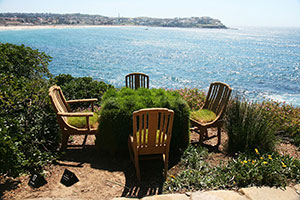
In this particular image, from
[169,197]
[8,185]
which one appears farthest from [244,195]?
[8,185]

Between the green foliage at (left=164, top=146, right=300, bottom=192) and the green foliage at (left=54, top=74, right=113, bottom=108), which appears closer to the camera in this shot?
the green foliage at (left=164, top=146, right=300, bottom=192)

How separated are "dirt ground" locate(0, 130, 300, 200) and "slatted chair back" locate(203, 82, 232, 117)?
2.60 feet

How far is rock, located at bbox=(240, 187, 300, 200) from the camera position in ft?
10.2

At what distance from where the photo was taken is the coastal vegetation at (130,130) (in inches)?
134

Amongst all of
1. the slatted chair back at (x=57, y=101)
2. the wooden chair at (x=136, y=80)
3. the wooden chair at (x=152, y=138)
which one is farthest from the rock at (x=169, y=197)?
the wooden chair at (x=136, y=80)

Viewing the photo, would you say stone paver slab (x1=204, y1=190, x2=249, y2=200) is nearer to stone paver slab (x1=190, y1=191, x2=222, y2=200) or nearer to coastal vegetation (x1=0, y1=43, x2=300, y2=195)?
stone paver slab (x1=190, y1=191, x2=222, y2=200)

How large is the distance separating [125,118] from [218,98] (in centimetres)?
215

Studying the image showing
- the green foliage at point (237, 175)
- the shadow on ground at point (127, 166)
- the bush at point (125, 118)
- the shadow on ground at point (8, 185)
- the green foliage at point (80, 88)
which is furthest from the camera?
the green foliage at point (80, 88)

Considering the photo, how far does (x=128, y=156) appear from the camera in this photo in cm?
450

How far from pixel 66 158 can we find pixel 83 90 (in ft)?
11.9

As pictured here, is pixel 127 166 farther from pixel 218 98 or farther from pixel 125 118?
pixel 218 98

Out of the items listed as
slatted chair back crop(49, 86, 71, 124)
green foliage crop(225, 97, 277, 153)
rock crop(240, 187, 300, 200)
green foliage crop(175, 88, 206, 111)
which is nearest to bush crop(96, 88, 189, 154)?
slatted chair back crop(49, 86, 71, 124)

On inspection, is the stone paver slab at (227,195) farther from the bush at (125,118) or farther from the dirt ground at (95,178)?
the bush at (125,118)

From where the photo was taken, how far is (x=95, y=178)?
374cm
